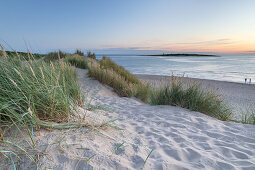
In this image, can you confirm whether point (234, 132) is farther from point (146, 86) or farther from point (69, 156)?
point (146, 86)

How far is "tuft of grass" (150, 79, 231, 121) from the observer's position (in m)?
3.94

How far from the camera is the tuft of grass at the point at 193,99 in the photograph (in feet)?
12.9

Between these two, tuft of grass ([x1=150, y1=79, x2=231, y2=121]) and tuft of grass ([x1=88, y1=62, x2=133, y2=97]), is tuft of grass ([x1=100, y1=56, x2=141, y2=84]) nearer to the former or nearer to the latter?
tuft of grass ([x1=88, y1=62, x2=133, y2=97])

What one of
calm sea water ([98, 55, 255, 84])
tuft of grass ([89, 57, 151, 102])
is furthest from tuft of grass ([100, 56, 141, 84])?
calm sea water ([98, 55, 255, 84])

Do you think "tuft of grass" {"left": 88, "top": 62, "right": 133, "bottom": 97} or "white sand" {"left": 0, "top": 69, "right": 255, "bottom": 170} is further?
"tuft of grass" {"left": 88, "top": 62, "right": 133, "bottom": 97}

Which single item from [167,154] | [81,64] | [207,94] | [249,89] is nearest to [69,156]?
[167,154]

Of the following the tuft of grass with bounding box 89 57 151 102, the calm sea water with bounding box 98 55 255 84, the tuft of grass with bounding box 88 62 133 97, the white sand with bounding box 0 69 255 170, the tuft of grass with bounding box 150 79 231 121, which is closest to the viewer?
the white sand with bounding box 0 69 255 170

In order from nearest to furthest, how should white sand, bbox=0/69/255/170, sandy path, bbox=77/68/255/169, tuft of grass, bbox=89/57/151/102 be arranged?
white sand, bbox=0/69/255/170, sandy path, bbox=77/68/255/169, tuft of grass, bbox=89/57/151/102

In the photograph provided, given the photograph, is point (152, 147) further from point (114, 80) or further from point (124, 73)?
point (124, 73)

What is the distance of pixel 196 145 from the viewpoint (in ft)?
6.69

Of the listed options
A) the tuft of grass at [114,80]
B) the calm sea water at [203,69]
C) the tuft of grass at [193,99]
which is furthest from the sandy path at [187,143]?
the tuft of grass at [114,80]

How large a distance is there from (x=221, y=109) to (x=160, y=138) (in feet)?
9.14

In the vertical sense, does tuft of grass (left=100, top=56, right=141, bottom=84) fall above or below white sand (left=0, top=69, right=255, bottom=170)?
above

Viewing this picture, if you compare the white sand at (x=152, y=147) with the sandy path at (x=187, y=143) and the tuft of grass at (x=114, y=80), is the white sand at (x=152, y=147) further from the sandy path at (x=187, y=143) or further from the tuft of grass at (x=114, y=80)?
the tuft of grass at (x=114, y=80)
